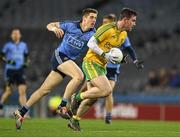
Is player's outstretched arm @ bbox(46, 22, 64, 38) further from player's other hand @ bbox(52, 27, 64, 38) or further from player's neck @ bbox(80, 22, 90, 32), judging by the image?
player's neck @ bbox(80, 22, 90, 32)

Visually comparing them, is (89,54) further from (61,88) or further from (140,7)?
(140,7)

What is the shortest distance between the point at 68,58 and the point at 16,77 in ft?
23.4

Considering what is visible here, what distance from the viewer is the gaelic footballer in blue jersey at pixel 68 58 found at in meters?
14.1

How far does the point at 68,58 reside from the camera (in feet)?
47.5

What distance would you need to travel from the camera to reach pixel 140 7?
118 feet

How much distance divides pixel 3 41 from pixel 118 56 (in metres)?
18.7

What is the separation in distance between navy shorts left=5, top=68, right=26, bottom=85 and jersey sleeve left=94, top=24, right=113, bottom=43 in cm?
786

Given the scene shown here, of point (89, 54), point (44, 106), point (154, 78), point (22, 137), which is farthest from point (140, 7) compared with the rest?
point (22, 137)

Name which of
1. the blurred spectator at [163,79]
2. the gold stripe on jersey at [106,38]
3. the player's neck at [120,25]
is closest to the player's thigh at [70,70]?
the gold stripe on jersey at [106,38]

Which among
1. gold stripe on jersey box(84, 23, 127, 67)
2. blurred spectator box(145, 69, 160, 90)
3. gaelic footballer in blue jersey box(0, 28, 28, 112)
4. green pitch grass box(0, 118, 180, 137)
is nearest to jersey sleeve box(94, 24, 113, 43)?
gold stripe on jersey box(84, 23, 127, 67)

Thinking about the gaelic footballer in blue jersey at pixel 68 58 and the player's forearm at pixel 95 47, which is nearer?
the player's forearm at pixel 95 47

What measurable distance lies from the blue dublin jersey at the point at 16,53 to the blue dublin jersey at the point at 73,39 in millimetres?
7016

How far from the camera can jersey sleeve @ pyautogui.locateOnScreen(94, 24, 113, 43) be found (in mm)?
13766

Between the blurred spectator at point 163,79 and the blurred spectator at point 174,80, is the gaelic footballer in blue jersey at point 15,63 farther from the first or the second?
the blurred spectator at point 174,80
